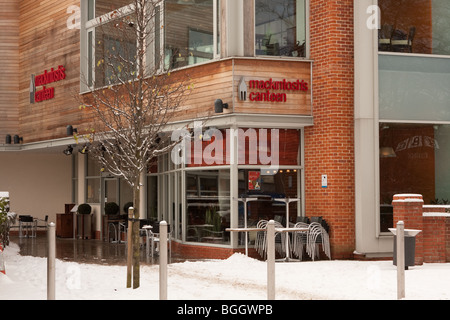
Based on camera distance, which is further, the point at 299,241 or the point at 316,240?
the point at 299,241

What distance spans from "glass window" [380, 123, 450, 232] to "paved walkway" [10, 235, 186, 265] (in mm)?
5016

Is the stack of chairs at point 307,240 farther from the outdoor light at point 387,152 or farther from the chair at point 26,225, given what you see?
the chair at point 26,225

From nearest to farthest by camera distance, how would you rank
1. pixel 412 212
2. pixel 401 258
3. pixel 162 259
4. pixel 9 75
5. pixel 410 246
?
pixel 162 259 → pixel 401 258 → pixel 410 246 → pixel 412 212 → pixel 9 75

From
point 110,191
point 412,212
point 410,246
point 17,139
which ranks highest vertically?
point 17,139

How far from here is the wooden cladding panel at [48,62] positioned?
78.7 feet

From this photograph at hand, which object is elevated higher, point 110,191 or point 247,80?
point 247,80

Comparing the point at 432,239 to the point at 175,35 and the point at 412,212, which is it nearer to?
the point at 412,212

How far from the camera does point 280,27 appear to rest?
1758 centimetres

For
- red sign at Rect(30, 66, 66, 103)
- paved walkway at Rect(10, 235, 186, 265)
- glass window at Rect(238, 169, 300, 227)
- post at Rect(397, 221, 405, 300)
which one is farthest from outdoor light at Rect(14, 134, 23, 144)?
post at Rect(397, 221, 405, 300)

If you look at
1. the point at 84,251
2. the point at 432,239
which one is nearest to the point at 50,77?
the point at 84,251

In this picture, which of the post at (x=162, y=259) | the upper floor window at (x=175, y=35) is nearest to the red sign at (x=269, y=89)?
the upper floor window at (x=175, y=35)

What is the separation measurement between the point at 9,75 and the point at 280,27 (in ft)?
43.0

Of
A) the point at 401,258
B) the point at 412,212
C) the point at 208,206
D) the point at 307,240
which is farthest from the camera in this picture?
the point at 208,206

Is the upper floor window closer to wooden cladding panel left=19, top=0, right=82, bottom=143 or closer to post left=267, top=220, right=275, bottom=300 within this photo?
wooden cladding panel left=19, top=0, right=82, bottom=143
